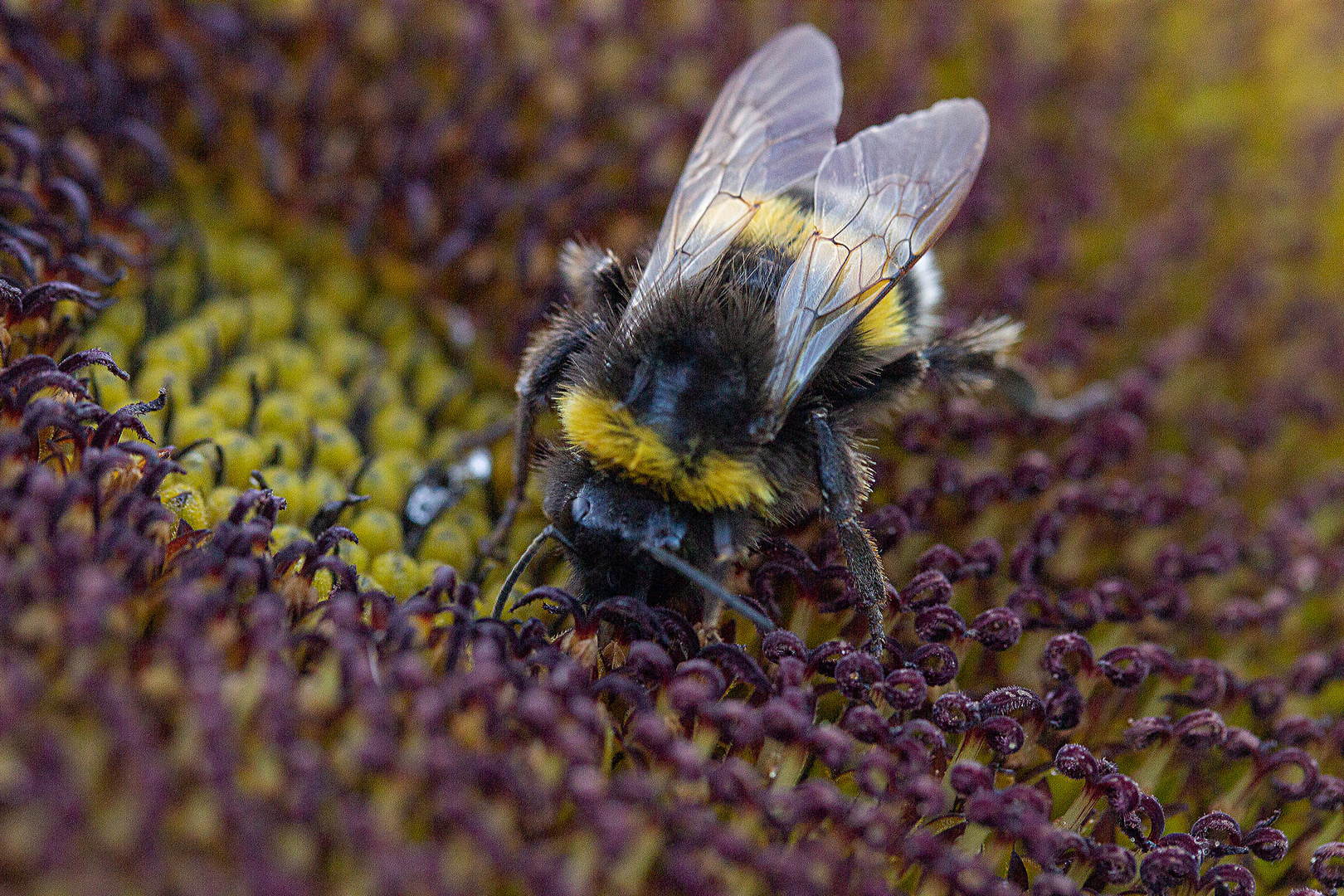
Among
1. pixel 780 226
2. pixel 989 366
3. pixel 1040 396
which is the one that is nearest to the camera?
pixel 780 226

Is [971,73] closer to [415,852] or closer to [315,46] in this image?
[315,46]

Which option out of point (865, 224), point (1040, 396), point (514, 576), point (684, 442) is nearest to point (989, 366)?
point (1040, 396)

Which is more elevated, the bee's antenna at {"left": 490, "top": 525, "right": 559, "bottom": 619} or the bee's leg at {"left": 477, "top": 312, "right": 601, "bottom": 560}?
the bee's leg at {"left": 477, "top": 312, "right": 601, "bottom": 560}

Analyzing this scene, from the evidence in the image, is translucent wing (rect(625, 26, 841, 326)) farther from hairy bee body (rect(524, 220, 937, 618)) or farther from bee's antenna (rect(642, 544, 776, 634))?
bee's antenna (rect(642, 544, 776, 634))

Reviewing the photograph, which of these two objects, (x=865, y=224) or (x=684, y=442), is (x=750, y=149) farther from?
(x=684, y=442)

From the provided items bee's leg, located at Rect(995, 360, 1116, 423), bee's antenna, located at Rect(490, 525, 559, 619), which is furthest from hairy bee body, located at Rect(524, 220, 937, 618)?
bee's leg, located at Rect(995, 360, 1116, 423)

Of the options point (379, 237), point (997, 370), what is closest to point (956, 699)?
point (997, 370)

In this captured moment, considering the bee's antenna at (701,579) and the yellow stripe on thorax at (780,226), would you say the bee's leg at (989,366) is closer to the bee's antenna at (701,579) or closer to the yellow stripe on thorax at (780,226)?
the yellow stripe on thorax at (780,226)

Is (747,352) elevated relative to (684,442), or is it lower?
elevated
